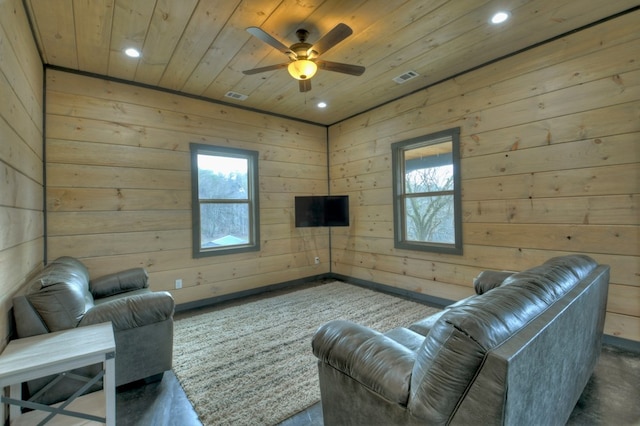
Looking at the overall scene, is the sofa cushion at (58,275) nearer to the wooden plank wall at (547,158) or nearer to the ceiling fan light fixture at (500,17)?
the wooden plank wall at (547,158)

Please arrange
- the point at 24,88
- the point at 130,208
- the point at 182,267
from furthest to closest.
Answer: the point at 182,267 → the point at 130,208 → the point at 24,88

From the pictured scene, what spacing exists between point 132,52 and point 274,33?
144 centimetres

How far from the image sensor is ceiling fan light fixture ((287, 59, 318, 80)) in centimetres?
255

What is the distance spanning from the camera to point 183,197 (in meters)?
3.78

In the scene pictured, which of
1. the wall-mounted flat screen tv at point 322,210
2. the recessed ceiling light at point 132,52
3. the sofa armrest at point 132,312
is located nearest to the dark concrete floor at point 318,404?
the sofa armrest at point 132,312

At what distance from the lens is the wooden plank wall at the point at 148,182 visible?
3062mm

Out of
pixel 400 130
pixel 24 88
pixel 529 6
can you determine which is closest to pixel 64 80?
pixel 24 88

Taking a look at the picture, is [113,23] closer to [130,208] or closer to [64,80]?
[64,80]

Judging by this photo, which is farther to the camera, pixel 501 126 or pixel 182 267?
pixel 182 267

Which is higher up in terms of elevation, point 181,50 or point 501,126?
point 181,50

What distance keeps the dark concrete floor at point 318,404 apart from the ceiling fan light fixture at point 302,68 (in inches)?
103

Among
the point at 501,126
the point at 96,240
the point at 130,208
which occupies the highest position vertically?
the point at 501,126

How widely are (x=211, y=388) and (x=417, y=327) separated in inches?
60.0

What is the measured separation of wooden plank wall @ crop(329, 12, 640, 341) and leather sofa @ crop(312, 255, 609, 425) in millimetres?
1295
